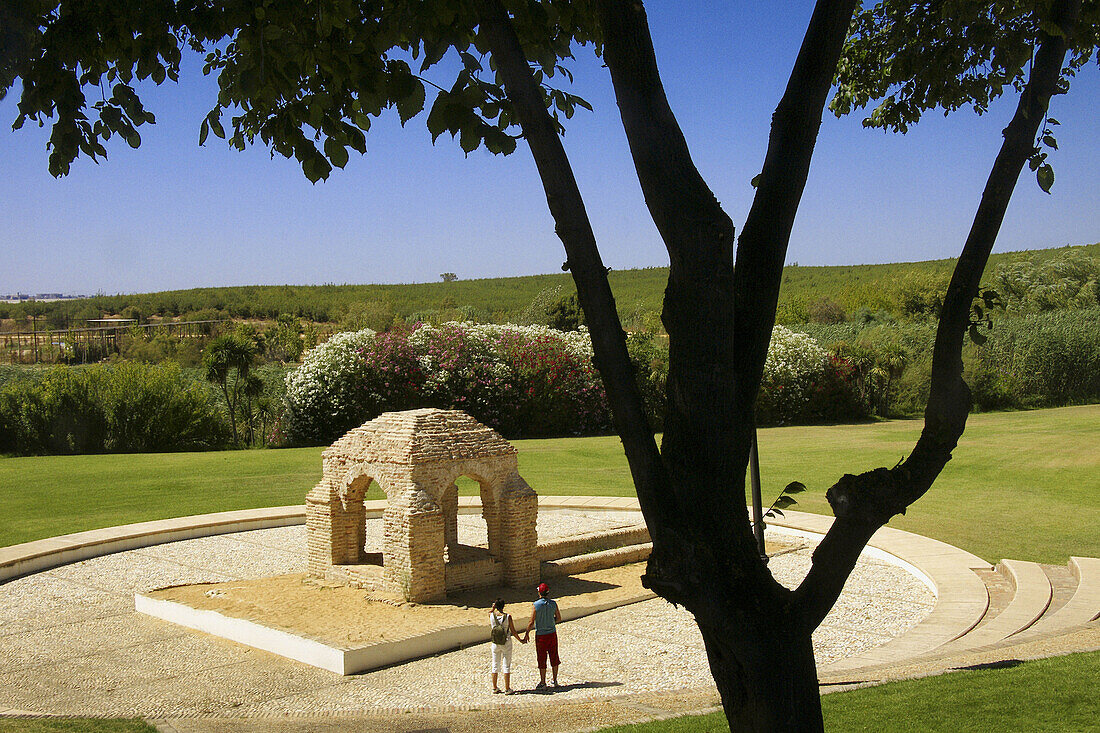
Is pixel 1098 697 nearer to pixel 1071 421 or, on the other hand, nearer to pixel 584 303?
pixel 584 303

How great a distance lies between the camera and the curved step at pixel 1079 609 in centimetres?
934

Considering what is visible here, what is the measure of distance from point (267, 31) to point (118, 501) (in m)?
16.9

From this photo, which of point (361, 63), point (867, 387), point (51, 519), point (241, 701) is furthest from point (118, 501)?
point (867, 387)

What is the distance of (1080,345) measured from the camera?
1293 inches

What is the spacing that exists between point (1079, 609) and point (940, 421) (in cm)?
840

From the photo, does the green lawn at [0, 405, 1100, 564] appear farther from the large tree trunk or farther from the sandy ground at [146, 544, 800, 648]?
the large tree trunk

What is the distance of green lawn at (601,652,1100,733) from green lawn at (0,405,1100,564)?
258 inches

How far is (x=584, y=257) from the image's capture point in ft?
10.2

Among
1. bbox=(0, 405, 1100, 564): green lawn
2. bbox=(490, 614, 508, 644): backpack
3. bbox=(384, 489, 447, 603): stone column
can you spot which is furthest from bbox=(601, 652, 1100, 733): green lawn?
bbox=(0, 405, 1100, 564): green lawn

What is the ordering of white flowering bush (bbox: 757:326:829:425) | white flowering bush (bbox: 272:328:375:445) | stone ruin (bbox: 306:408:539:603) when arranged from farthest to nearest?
1. white flowering bush (bbox: 757:326:829:425)
2. white flowering bush (bbox: 272:328:375:445)
3. stone ruin (bbox: 306:408:539:603)

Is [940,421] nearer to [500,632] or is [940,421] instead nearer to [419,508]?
[500,632]

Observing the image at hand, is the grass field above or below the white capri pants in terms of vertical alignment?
above

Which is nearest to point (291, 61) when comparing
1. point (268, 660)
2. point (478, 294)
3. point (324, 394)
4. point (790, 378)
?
point (268, 660)

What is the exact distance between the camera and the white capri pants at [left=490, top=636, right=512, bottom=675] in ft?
27.4
